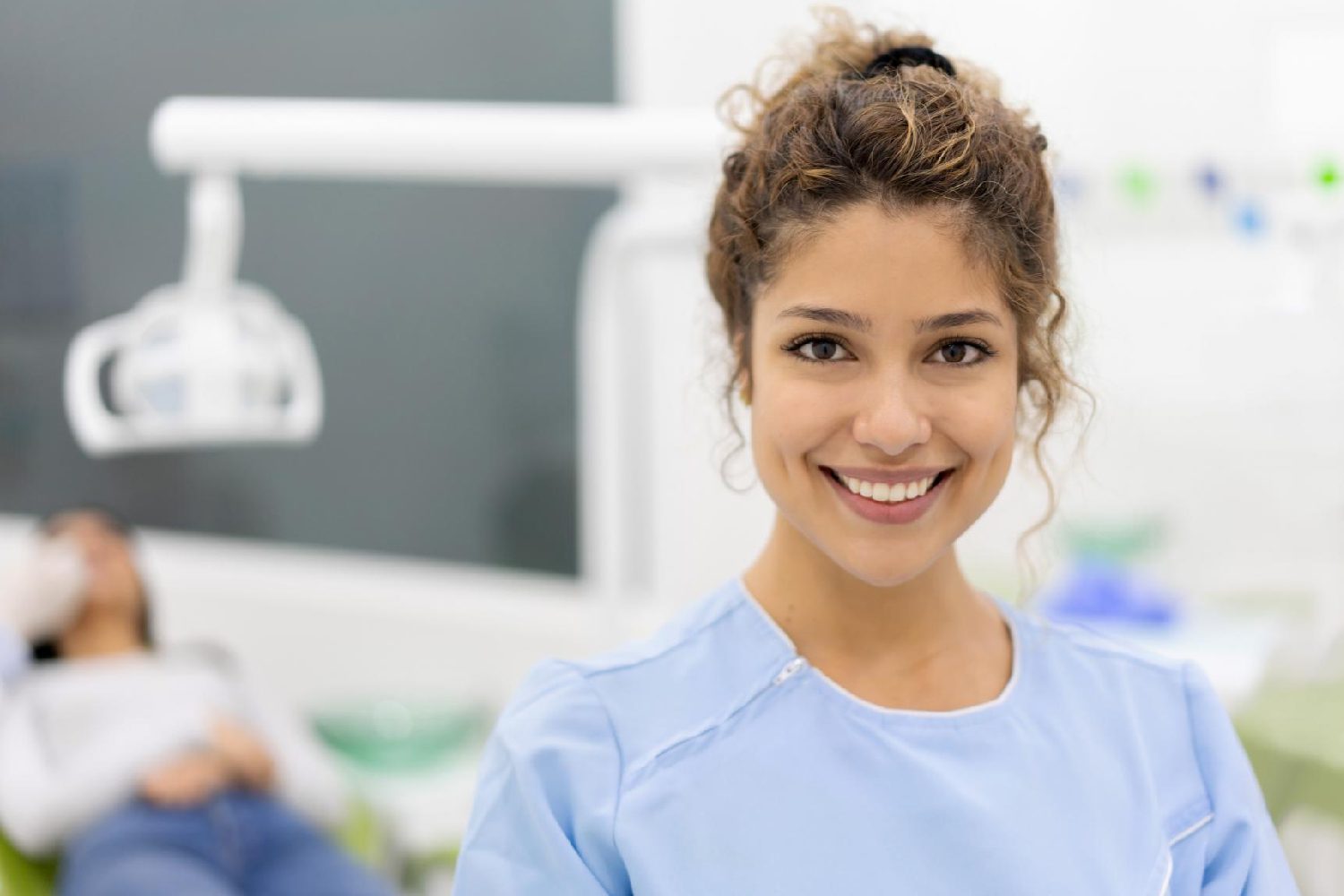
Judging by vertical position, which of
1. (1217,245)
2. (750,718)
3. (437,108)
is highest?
(437,108)

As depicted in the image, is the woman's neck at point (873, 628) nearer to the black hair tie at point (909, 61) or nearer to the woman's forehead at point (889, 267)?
the woman's forehead at point (889, 267)

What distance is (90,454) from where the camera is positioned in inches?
152

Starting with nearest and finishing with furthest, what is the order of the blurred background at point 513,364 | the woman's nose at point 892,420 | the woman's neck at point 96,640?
the woman's nose at point 892,420 → the blurred background at point 513,364 → the woman's neck at point 96,640

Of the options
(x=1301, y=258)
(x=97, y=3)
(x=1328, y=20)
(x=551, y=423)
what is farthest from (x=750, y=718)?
(x=97, y=3)

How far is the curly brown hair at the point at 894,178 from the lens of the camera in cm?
99

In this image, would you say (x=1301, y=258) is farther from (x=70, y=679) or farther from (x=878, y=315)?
Answer: (x=70, y=679)

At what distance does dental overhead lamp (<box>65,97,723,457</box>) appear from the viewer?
1.60 metres

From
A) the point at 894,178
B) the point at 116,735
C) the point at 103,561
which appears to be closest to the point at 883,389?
the point at 894,178

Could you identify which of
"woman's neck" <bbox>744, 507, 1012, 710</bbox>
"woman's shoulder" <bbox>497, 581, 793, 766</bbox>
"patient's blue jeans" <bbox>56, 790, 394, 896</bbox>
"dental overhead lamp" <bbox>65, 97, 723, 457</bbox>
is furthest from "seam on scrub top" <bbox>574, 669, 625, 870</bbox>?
"patient's blue jeans" <bbox>56, 790, 394, 896</bbox>

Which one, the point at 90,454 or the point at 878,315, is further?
the point at 90,454

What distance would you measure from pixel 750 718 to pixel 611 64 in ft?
7.76

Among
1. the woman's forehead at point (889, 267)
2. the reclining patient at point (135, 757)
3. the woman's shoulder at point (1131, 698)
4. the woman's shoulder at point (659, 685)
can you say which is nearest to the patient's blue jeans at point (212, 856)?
the reclining patient at point (135, 757)

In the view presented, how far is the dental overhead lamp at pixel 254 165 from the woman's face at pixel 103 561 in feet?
3.86

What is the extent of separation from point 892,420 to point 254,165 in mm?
898
